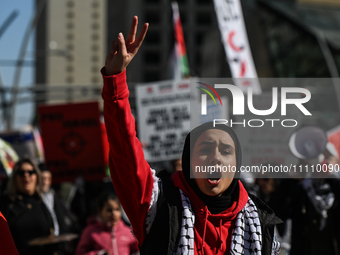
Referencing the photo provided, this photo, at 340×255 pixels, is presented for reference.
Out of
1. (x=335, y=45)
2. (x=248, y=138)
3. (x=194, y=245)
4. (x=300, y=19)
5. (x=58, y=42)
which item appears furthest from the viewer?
(x=58, y=42)

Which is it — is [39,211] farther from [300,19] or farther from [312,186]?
[300,19]

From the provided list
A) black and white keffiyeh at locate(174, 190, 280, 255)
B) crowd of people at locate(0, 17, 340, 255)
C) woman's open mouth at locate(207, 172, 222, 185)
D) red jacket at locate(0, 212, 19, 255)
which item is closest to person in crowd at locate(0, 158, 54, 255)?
crowd of people at locate(0, 17, 340, 255)

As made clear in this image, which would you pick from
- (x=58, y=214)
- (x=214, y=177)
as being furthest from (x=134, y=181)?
(x=58, y=214)

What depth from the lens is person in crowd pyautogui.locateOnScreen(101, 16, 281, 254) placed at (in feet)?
6.63

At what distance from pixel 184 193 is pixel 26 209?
8.63 ft

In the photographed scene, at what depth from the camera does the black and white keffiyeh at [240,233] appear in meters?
2.18

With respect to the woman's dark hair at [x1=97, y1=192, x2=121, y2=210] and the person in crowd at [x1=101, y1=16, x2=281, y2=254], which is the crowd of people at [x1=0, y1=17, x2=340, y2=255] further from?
the woman's dark hair at [x1=97, y1=192, x2=121, y2=210]

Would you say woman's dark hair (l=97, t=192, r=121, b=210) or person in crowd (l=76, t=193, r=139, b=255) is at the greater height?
woman's dark hair (l=97, t=192, r=121, b=210)

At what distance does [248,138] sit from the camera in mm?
7328

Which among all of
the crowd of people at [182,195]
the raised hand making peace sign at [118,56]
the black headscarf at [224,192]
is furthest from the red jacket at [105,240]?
the raised hand making peace sign at [118,56]

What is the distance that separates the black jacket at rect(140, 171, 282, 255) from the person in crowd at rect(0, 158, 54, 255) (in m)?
2.56

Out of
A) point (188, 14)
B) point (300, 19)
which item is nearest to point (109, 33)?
point (188, 14)

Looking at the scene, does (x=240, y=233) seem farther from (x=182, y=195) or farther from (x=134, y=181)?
(x=134, y=181)

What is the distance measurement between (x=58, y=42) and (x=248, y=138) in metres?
86.2
